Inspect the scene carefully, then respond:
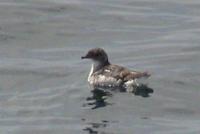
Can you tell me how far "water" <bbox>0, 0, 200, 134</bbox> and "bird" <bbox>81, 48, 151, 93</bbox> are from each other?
0.34 m

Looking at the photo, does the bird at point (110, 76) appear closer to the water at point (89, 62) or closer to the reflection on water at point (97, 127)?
the water at point (89, 62)

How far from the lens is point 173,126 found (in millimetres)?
18953

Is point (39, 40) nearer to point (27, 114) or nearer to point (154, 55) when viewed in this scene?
point (154, 55)

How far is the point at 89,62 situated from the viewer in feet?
83.7

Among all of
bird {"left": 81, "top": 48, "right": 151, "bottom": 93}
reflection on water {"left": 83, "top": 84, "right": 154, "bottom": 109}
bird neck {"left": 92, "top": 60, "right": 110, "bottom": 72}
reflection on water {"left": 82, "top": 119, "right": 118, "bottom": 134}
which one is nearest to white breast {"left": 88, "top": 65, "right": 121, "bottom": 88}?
bird {"left": 81, "top": 48, "right": 151, "bottom": 93}

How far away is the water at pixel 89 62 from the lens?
19.3 meters

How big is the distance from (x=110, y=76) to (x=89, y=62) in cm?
346

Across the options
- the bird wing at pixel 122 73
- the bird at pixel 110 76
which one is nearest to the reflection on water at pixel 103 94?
the bird at pixel 110 76

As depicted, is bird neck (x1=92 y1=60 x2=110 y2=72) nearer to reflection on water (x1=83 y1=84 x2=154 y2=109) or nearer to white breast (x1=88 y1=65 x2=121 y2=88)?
white breast (x1=88 y1=65 x2=121 y2=88)

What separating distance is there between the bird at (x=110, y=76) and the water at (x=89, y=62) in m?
0.34

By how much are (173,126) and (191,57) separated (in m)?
6.29

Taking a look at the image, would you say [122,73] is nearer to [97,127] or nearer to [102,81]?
→ [102,81]

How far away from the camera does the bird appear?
21.6 meters

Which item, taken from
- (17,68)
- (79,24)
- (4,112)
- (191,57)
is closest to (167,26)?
(79,24)
